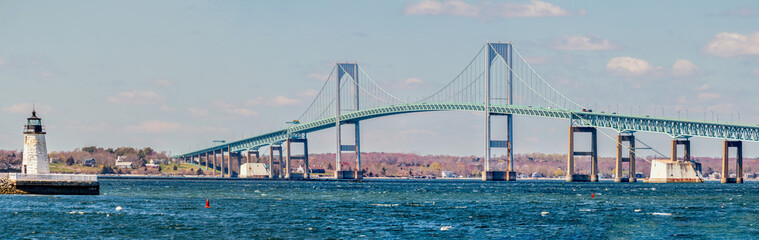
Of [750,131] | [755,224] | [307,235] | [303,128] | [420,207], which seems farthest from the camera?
[303,128]

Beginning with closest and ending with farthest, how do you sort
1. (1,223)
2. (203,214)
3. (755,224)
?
1. (1,223)
2. (755,224)
3. (203,214)

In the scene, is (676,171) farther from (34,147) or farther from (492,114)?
(34,147)

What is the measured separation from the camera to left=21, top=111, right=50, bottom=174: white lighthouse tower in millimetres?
59844

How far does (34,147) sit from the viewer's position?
60.0 meters

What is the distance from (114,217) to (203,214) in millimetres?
4455

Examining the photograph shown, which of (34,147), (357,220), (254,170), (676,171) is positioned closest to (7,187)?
(34,147)

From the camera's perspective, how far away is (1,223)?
43688 mm

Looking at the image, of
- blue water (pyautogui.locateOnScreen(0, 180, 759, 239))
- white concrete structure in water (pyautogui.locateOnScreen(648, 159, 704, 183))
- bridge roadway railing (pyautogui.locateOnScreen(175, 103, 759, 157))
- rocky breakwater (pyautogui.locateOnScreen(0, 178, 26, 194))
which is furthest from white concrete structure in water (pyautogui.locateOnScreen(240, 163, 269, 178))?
rocky breakwater (pyautogui.locateOnScreen(0, 178, 26, 194))

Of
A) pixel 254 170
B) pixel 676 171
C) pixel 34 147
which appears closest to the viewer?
pixel 34 147

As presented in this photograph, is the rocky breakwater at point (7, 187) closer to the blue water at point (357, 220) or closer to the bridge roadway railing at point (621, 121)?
the blue water at point (357, 220)

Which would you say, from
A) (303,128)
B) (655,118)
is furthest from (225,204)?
(303,128)

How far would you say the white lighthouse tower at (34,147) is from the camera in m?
59.8

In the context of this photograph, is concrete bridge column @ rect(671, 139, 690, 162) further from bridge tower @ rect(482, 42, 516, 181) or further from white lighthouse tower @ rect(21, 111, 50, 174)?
white lighthouse tower @ rect(21, 111, 50, 174)

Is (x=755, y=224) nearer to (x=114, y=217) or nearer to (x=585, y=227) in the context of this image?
(x=585, y=227)
